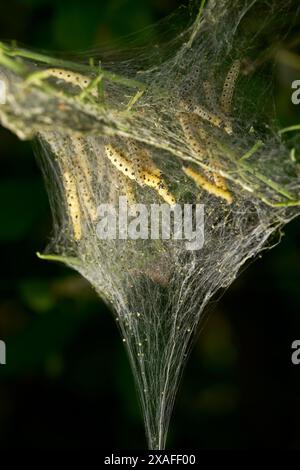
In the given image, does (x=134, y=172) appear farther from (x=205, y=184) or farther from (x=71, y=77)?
(x=71, y=77)

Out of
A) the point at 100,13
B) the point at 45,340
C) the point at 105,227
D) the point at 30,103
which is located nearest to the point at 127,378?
the point at 45,340

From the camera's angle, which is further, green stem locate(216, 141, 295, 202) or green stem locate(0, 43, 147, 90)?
green stem locate(216, 141, 295, 202)

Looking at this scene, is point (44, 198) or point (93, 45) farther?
Answer: point (44, 198)

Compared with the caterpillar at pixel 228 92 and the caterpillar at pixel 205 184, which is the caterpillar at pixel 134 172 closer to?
the caterpillar at pixel 205 184

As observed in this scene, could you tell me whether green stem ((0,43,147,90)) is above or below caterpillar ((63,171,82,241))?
above

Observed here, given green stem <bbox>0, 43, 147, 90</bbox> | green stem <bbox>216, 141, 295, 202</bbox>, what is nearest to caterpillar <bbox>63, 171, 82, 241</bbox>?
green stem <bbox>0, 43, 147, 90</bbox>

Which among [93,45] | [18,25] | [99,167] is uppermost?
[18,25]

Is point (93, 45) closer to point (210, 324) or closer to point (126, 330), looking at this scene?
point (126, 330)

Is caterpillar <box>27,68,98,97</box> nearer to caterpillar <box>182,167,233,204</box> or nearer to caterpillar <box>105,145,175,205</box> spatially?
caterpillar <box>105,145,175,205</box>

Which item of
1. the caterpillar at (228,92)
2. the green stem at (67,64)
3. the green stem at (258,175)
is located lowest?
the green stem at (258,175)

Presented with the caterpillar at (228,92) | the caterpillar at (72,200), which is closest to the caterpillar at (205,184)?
the caterpillar at (228,92)

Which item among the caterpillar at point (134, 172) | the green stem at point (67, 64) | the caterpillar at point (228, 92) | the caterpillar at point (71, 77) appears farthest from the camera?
the caterpillar at point (228, 92)
